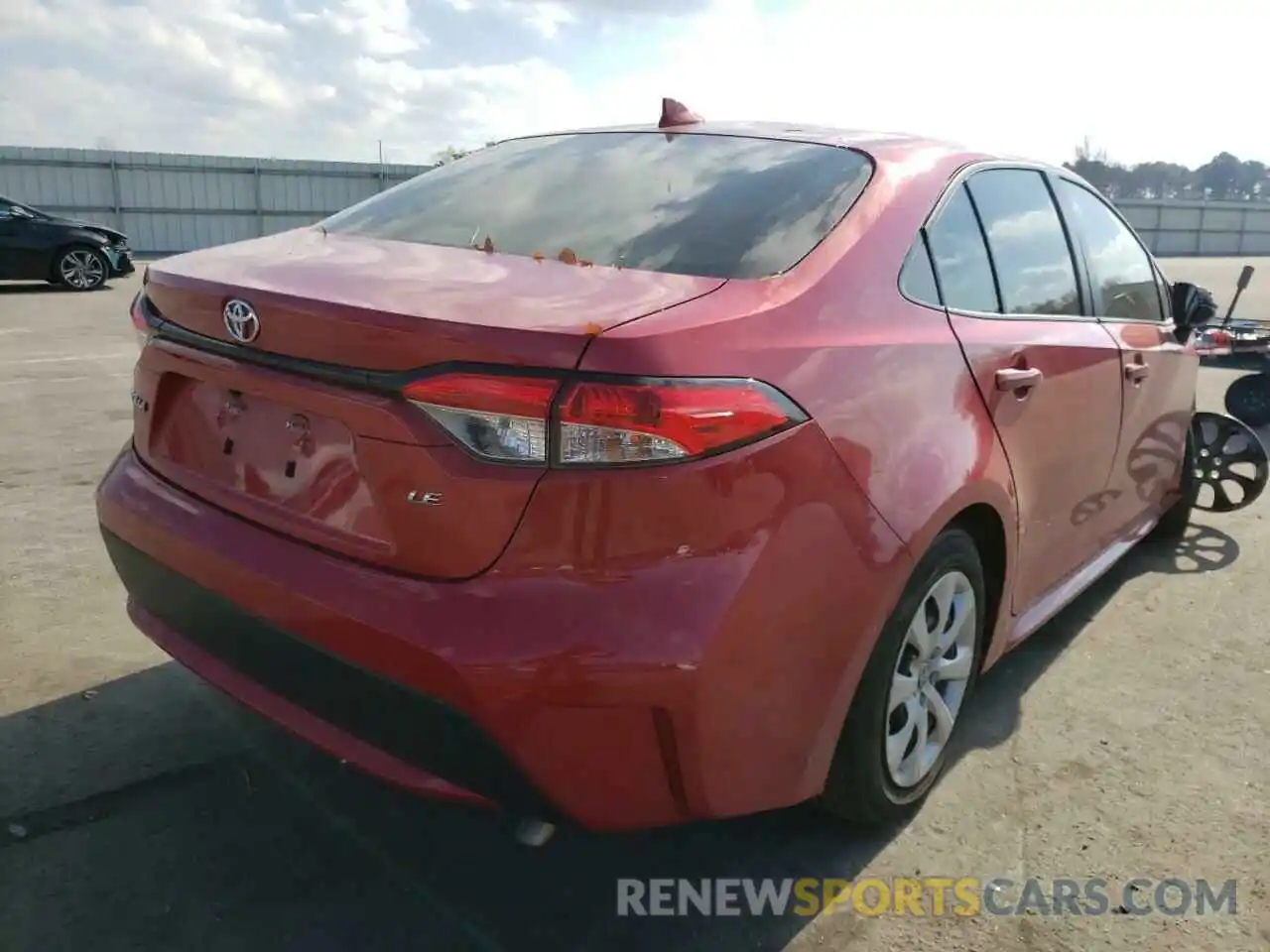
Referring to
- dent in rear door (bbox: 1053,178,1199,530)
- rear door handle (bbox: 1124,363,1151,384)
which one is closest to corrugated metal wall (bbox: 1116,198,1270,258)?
dent in rear door (bbox: 1053,178,1199,530)

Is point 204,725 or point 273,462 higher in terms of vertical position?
point 273,462

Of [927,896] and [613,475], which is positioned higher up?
[613,475]

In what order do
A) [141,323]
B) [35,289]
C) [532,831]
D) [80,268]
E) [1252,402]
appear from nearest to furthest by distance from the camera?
[532,831] < [141,323] < [1252,402] < [80,268] < [35,289]

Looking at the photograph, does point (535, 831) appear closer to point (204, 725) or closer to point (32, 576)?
point (204, 725)

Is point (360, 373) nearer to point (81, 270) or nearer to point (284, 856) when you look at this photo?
point (284, 856)

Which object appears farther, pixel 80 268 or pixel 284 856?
pixel 80 268

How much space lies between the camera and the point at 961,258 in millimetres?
2648

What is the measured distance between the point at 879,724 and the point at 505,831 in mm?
932

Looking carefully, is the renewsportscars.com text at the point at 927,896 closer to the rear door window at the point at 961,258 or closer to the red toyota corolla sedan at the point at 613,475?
the red toyota corolla sedan at the point at 613,475

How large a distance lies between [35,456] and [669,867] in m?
4.64

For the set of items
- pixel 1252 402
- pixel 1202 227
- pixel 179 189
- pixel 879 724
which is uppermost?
pixel 1202 227

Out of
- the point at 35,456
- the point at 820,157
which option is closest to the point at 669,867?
the point at 820,157

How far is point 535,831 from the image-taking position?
2.01m

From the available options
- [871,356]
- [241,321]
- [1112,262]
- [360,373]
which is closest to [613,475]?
[360,373]
